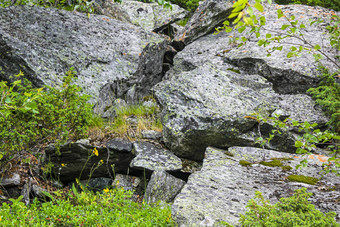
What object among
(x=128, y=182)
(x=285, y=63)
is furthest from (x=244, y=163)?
(x=285, y=63)

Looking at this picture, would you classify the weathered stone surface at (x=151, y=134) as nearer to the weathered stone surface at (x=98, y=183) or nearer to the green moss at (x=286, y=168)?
the weathered stone surface at (x=98, y=183)

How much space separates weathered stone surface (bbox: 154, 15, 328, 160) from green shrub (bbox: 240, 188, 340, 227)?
2.90 meters

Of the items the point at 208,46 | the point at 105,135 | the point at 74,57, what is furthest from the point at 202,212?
the point at 208,46

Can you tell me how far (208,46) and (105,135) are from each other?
4.69 meters

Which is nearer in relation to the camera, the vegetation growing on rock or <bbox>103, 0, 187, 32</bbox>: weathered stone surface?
the vegetation growing on rock

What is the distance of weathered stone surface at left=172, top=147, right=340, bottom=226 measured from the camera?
356 cm

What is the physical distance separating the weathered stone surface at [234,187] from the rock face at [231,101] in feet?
1.47

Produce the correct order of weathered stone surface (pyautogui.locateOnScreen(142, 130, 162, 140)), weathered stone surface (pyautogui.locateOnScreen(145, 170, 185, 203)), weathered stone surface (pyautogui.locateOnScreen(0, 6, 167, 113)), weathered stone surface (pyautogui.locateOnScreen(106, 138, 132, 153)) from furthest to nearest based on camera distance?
weathered stone surface (pyautogui.locateOnScreen(0, 6, 167, 113))
weathered stone surface (pyautogui.locateOnScreen(142, 130, 162, 140))
weathered stone surface (pyautogui.locateOnScreen(106, 138, 132, 153))
weathered stone surface (pyautogui.locateOnScreen(145, 170, 185, 203))

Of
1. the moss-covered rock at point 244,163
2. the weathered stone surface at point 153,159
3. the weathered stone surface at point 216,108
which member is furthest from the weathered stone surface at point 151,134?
the moss-covered rock at point 244,163

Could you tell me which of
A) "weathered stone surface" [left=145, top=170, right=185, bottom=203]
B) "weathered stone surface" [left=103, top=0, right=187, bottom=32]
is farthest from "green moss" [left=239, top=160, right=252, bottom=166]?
"weathered stone surface" [left=103, top=0, right=187, bottom=32]

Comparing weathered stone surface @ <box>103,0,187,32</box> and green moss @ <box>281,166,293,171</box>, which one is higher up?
weathered stone surface @ <box>103,0,187,32</box>

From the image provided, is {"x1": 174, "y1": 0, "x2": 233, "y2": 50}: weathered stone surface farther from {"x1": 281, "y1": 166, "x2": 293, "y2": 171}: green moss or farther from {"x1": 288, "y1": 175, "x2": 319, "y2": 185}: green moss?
{"x1": 288, "y1": 175, "x2": 319, "y2": 185}: green moss

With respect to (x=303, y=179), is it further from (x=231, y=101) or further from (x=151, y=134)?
(x=151, y=134)

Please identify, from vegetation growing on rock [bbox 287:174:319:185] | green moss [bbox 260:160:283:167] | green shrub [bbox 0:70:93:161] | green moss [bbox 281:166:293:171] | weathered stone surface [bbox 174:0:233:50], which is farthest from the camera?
weathered stone surface [bbox 174:0:233:50]
